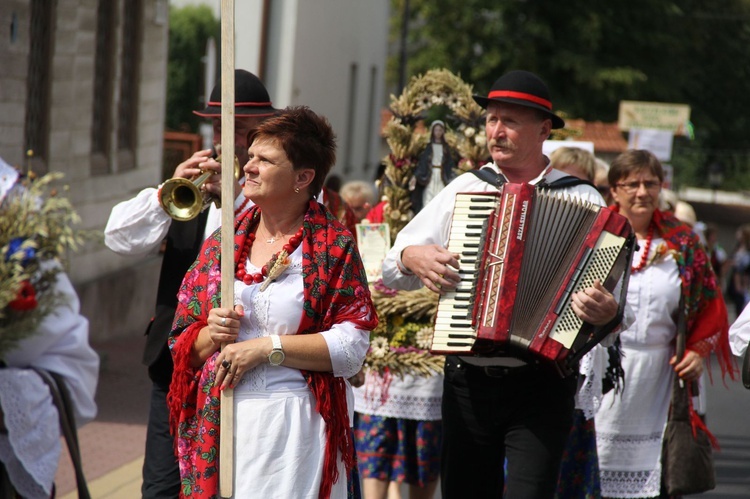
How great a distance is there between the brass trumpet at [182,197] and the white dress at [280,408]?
0.72 m

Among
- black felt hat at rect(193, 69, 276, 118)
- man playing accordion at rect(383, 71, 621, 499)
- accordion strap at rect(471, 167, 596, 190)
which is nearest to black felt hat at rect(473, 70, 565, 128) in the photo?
man playing accordion at rect(383, 71, 621, 499)

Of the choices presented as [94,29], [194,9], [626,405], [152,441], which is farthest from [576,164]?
[194,9]

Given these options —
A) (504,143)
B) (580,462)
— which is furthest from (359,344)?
(580,462)

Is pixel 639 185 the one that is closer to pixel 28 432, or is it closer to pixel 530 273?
pixel 530 273

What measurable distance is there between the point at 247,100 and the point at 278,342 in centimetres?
144

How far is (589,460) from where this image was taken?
18.2ft

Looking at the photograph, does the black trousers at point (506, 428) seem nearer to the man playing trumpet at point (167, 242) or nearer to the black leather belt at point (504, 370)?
the black leather belt at point (504, 370)

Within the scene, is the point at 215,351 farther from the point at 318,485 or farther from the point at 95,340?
the point at 95,340

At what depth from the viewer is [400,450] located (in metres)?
6.45

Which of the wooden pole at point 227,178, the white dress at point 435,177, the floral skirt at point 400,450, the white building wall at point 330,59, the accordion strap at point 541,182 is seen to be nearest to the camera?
the wooden pole at point 227,178

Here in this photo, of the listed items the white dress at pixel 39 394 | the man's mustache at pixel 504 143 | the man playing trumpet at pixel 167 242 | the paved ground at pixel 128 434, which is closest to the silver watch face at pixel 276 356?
the white dress at pixel 39 394

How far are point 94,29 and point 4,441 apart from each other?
923cm

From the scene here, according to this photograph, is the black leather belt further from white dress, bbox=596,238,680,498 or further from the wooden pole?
white dress, bbox=596,238,680,498

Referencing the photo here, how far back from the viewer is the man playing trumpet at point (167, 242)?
468 centimetres
